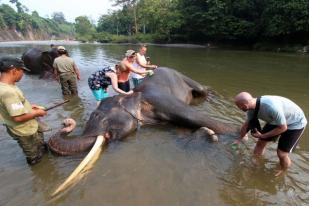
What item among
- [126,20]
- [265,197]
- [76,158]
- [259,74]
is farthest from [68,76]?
[126,20]

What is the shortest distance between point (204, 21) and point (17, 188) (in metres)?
39.6

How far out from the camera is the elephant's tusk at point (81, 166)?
4.22 metres

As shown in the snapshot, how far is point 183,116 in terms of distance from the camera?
6.20m

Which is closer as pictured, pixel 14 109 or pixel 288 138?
pixel 14 109

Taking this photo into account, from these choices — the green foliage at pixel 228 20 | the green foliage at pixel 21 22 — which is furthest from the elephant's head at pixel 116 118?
the green foliage at pixel 21 22

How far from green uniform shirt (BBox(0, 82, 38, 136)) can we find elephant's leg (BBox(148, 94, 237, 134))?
2.68m

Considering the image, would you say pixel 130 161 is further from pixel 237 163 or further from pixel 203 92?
pixel 203 92

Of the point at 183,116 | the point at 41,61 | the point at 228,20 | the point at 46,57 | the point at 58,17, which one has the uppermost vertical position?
the point at 228,20

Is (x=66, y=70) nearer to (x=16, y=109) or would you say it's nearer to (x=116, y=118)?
(x=116, y=118)

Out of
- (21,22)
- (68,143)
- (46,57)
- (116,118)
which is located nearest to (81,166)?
(68,143)

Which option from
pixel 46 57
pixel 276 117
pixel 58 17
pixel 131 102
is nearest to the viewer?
pixel 276 117

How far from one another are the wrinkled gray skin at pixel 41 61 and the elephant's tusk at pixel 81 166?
9317mm

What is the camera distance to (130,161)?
16.9 ft

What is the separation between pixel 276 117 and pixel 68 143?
3.30 meters
